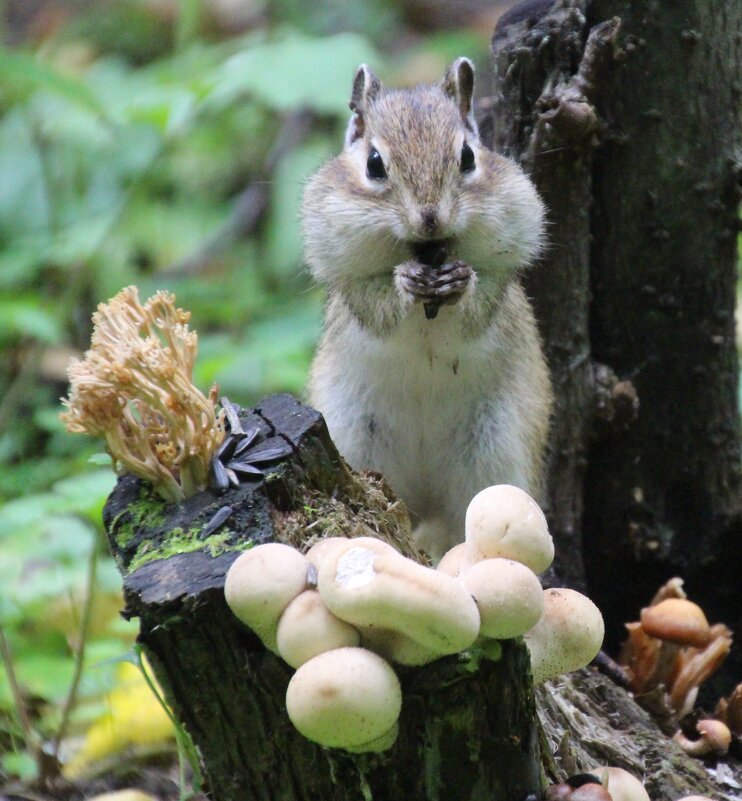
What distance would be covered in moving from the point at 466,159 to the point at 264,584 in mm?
1741

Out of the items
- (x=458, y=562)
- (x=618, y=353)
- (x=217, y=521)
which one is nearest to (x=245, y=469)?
(x=217, y=521)

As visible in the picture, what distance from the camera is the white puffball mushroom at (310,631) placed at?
5.86 ft

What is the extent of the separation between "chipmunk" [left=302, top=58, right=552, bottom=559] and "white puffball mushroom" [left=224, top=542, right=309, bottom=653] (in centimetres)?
134

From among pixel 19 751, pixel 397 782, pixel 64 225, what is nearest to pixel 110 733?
pixel 19 751

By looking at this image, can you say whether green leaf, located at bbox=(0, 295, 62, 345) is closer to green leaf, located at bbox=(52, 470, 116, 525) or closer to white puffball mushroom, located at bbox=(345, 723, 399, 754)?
green leaf, located at bbox=(52, 470, 116, 525)

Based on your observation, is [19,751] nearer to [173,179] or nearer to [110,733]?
[110,733]

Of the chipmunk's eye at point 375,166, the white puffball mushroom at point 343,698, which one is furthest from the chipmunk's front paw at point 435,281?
the white puffball mushroom at point 343,698

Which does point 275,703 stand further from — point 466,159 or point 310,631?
point 466,159

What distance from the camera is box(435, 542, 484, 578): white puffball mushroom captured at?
1.97 m

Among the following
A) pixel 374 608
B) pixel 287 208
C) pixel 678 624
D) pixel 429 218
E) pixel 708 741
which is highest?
pixel 429 218

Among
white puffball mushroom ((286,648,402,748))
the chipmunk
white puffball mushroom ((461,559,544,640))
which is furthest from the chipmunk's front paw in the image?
white puffball mushroom ((286,648,402,748))

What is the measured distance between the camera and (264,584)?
181cm

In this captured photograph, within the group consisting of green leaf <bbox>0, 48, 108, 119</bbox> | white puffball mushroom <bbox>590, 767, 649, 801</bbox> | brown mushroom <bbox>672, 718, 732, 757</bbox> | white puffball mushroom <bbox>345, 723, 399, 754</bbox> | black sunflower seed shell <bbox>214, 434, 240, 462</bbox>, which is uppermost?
green leaf <bbox>0, 48, 108, 119</bbox>

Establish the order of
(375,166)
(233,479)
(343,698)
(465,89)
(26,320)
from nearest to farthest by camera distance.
A: (343,698)
(233,479)
(375,166)
(465,89)
(26,320)
